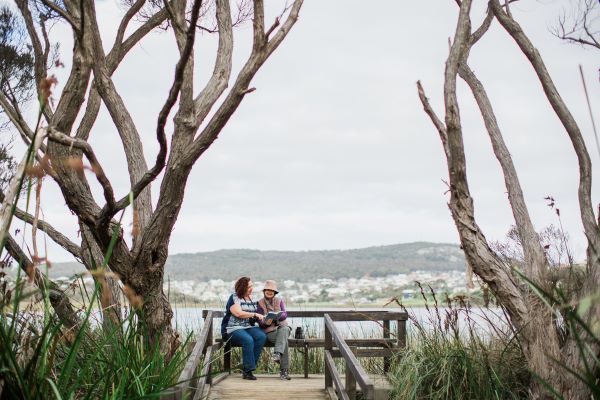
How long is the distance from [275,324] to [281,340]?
23 centimetres

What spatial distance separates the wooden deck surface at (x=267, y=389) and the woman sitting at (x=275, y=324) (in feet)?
0.77

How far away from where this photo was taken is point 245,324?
8477 mm

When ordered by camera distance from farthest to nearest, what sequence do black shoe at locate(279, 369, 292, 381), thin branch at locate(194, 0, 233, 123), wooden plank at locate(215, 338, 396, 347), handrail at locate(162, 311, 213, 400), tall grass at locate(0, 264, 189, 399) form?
1. wooden plank at locate(215, 338, 396, 347)
2. black shoe at locate(279, 369, 292, 381)
3. thin branch at locate(194, 0, 233, 123)
4. handrail at locate(162, 311, 213, 400)
5. tall grass at locate(0, 264, 189, 399)

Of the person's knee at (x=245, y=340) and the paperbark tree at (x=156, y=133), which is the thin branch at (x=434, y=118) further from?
the person's knee at (x=245, y=340)

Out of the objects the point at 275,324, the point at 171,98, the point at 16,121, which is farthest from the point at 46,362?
the point at 275,324

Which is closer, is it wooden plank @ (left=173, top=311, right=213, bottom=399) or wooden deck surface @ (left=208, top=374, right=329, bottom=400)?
wooden plank @ (left=173, top=311, right=213, bottom=399)

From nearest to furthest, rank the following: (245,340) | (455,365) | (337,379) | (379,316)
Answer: (455,365) < (337,379) < (245,340) < (379,316)

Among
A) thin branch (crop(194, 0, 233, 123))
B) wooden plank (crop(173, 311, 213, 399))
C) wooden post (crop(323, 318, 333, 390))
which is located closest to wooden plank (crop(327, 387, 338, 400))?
wooden post (crop(323, 318, 333, 390))

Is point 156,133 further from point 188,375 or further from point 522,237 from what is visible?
point 522,237

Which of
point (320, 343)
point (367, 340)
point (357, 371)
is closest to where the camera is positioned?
point (357, 371)

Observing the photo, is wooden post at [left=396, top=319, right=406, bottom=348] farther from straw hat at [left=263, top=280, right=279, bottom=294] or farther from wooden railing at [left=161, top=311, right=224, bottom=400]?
wooden railing at [left=161, top=311, right=224, bottom=400]

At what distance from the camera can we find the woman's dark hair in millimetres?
8383

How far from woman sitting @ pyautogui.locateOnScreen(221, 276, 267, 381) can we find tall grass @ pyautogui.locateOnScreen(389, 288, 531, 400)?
2.37 meters

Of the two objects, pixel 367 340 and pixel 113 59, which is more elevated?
pixel 113 59
